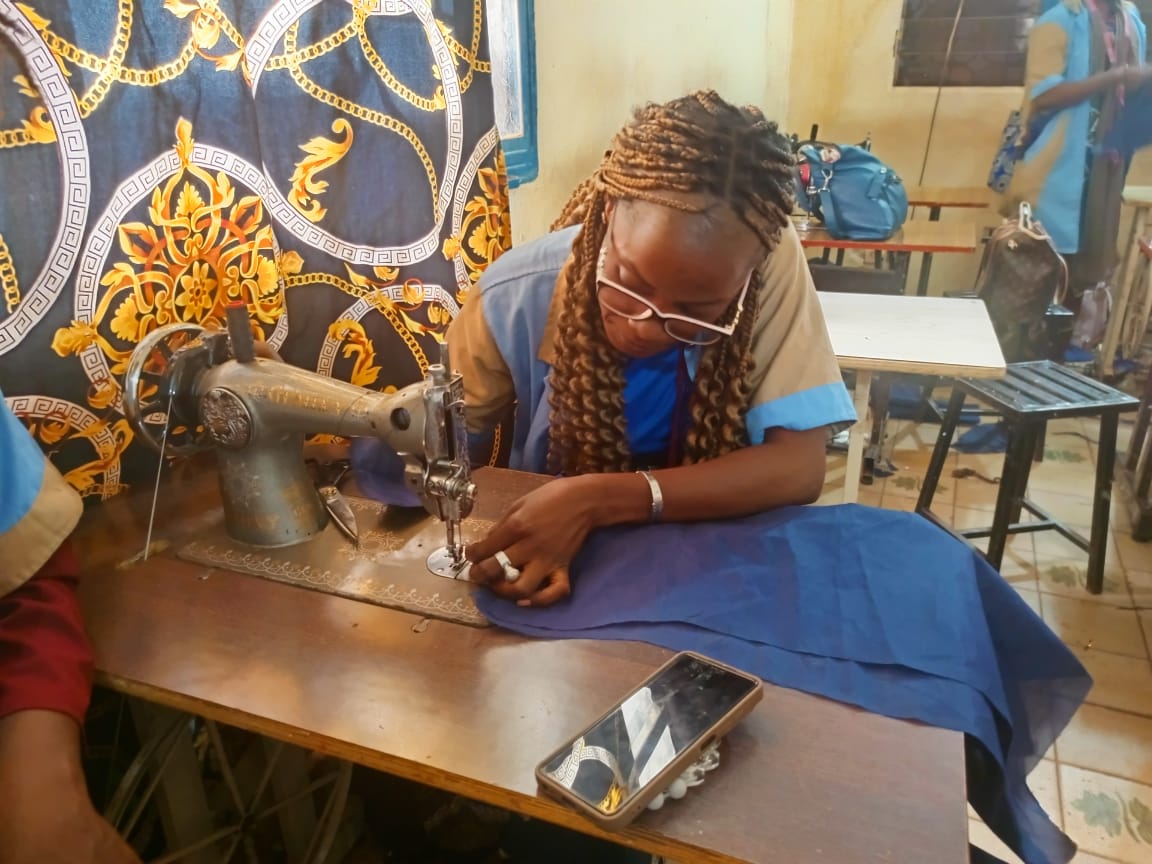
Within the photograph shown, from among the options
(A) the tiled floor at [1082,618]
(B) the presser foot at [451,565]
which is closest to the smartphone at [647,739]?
(B) the presser foot at [451,565]

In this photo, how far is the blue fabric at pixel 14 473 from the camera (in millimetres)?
821

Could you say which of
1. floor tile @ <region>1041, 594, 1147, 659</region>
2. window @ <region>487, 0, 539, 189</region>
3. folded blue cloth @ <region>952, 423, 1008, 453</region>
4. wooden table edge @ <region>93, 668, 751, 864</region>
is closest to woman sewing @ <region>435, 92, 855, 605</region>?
wooden table edge @ <region>93, 668, 751, 864</region>

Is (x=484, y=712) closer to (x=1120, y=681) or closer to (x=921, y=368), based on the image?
(x=921, y=368)

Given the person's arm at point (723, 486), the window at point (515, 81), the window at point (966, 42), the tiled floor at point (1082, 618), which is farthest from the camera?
the window at point (966, 42)

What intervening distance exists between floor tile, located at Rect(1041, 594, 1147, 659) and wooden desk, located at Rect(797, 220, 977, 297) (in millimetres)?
1381

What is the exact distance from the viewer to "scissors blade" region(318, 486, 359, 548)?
106cm

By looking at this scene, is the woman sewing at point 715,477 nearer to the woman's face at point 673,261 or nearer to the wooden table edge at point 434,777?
the woman's face at point 673,261

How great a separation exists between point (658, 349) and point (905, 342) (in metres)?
1.33

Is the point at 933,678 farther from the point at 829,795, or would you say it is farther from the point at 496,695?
the point at 496,695

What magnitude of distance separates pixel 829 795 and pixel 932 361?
159cm

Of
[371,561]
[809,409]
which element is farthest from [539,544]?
[809,409]

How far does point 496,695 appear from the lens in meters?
0.77

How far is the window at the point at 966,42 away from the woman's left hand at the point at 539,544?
421cm

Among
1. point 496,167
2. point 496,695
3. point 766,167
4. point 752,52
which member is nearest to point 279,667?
point 496,695
